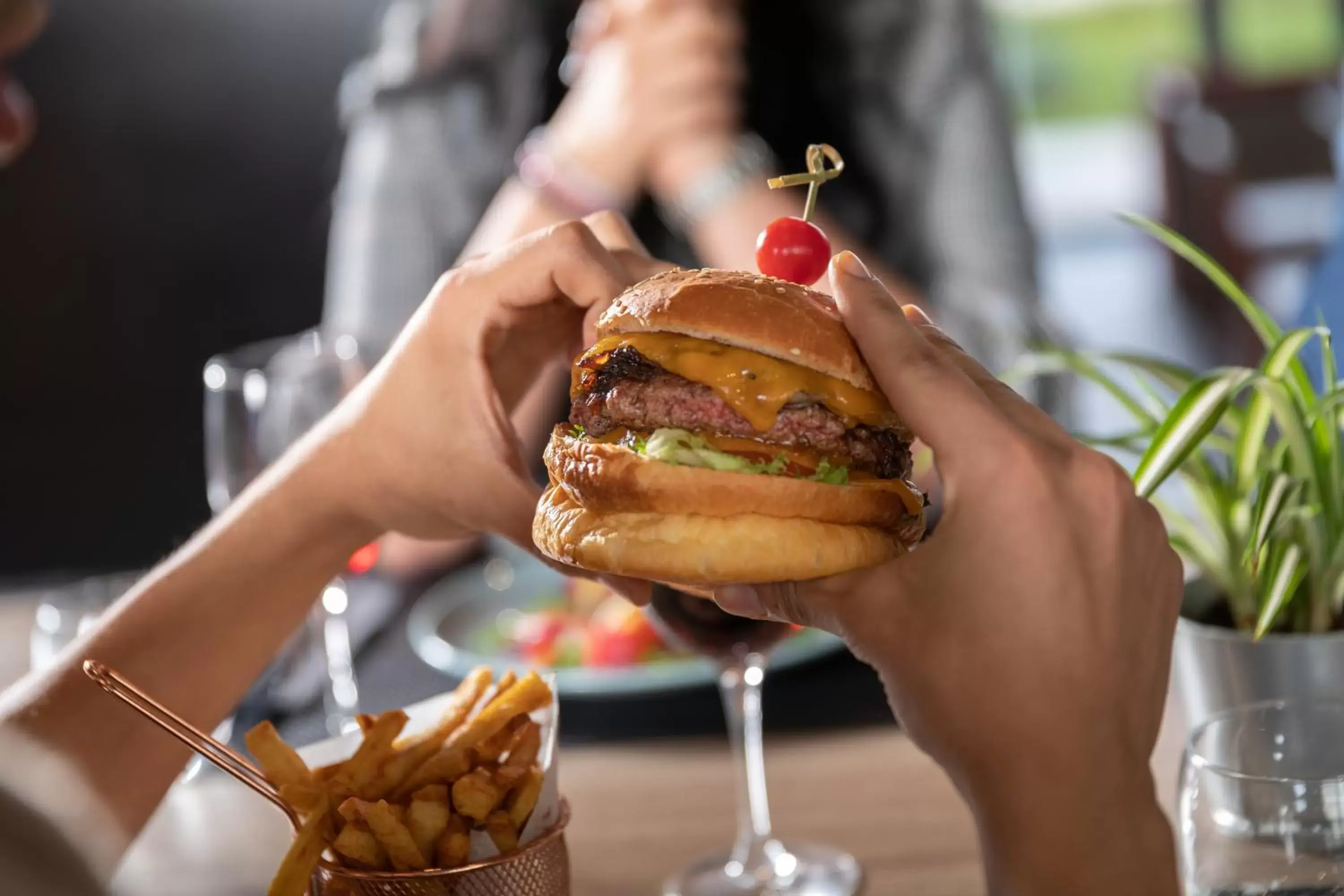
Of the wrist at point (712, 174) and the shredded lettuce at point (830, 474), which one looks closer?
the shredded lettuce at point (830, 474)

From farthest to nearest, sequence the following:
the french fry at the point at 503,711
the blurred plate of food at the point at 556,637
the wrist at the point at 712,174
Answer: the wrist at the point at 712,174
the blurred plate of food at the point at 556,637
the french fry at the point at 503,711

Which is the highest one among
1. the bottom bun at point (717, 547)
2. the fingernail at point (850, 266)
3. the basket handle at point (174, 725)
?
the fingernail at point (850, 266)

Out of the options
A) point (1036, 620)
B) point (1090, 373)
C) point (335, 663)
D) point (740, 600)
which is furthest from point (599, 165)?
point (1036, 620)

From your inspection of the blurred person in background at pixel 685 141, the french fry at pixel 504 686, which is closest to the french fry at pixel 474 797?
the french fry at pixel 504 686

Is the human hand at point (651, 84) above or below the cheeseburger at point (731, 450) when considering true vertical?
above

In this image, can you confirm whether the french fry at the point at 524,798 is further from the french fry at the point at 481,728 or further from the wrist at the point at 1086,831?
the wrist at the point at 1086,831

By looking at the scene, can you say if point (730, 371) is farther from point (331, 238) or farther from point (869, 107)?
point (331, 238)

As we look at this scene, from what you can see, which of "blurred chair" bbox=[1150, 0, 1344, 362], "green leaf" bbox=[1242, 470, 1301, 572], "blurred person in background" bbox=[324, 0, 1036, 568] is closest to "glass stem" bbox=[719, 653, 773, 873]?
"green leaf" bbox=[1242, 470, 1301, 572]
